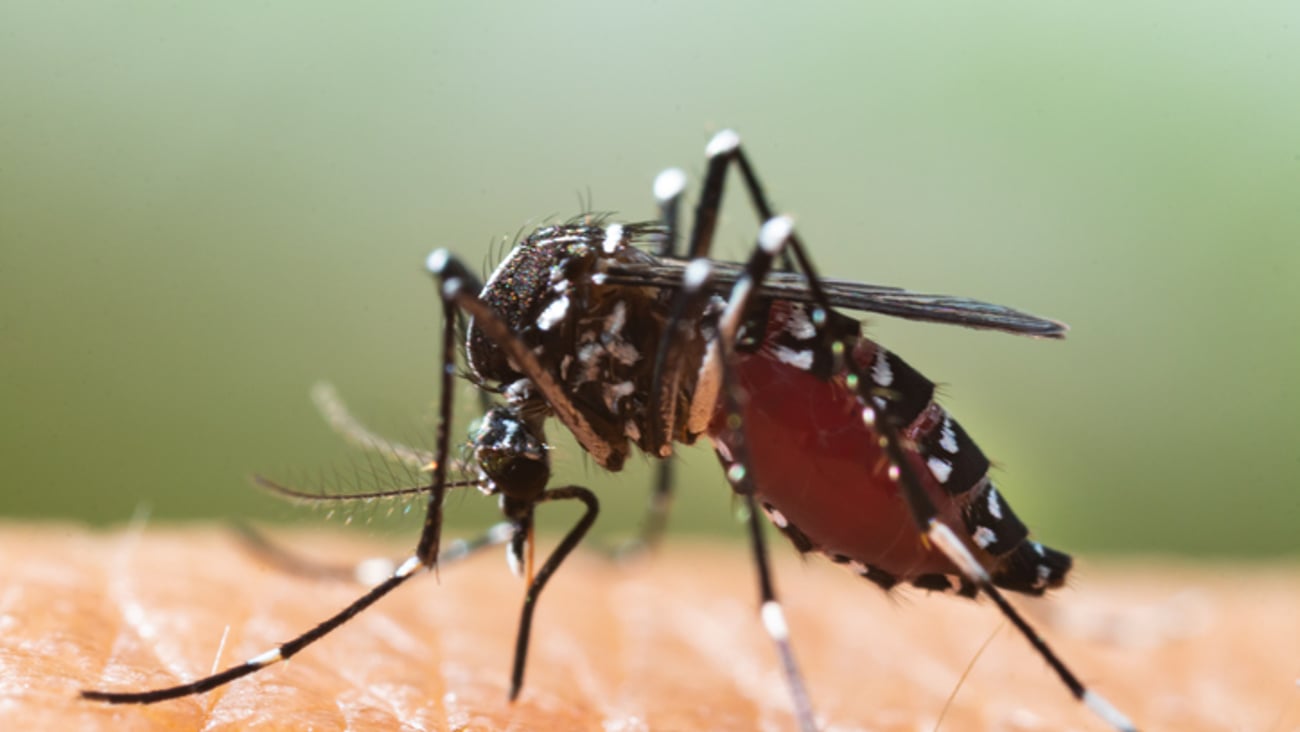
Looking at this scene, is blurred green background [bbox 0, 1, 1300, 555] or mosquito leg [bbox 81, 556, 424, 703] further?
blurred green background [bbox 0, 1, 1300, 555]

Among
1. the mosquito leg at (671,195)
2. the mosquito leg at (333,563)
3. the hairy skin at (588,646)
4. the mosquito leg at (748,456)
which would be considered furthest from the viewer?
the mosquito leg at (333,563)

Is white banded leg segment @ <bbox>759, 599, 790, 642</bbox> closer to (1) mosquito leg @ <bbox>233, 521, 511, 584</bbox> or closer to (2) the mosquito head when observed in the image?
(2) the mosquito head

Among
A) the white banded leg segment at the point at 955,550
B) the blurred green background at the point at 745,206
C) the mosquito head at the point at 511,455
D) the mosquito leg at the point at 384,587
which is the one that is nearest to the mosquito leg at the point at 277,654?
the mosquito leg at the point at 384,587

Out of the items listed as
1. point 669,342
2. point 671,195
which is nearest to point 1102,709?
point 669,342

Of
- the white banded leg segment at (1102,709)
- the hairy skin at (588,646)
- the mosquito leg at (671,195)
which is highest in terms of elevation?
the mosquito leg at (671,195)

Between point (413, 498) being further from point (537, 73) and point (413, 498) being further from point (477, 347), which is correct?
point (537, 73)

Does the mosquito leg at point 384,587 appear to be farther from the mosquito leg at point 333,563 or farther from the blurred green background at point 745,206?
the blurred green background at point 745,206

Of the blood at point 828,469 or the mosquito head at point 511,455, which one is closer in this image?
the blood at point 828,469

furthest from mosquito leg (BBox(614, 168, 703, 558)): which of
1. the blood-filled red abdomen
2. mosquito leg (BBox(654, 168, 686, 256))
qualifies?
the blood-filled red abdomen
